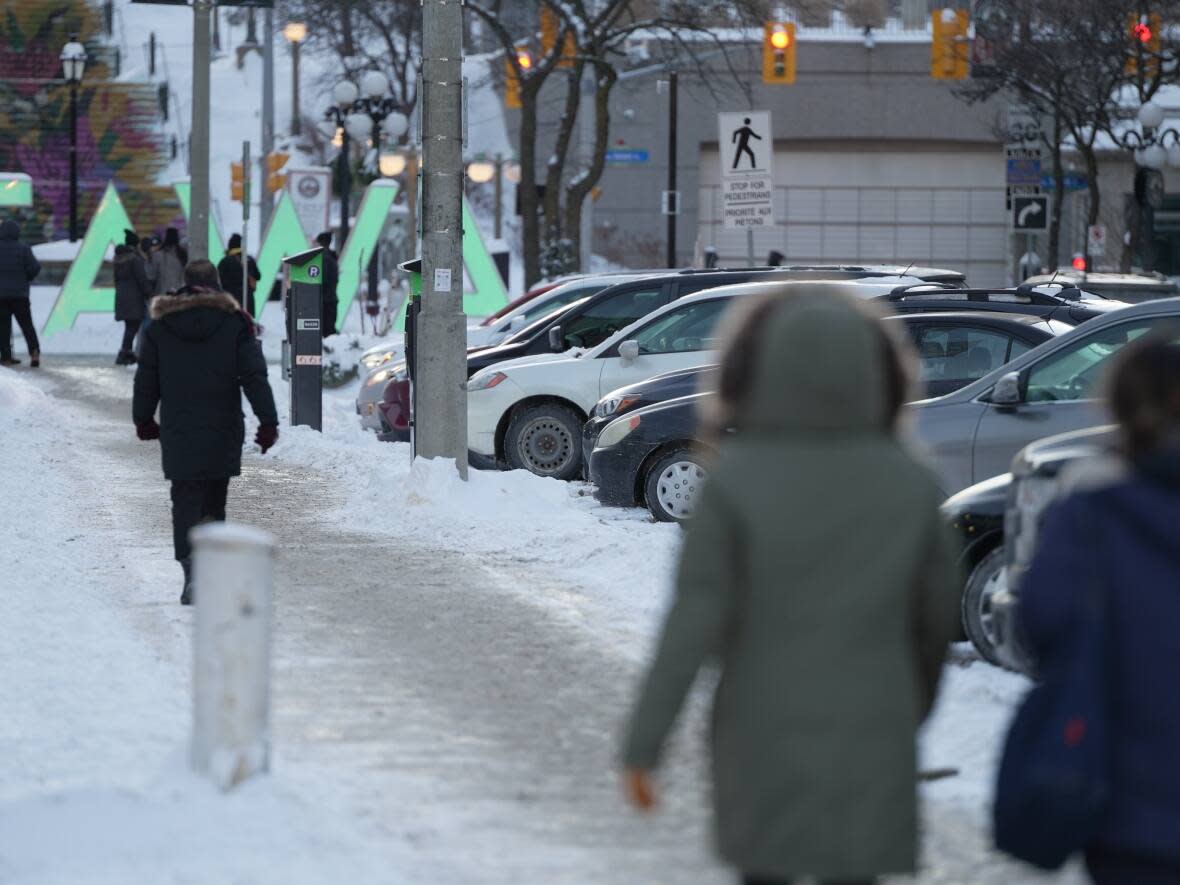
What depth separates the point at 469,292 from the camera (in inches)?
1280

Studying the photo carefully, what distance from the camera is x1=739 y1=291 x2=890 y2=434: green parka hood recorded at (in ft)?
12.3

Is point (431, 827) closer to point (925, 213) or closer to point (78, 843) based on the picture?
point (78, 843)

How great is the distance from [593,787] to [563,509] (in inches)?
282

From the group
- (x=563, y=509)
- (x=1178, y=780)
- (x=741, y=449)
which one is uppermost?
(x=741, y=449)

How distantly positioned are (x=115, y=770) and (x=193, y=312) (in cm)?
369

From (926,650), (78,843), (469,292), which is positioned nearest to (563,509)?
(78,843)

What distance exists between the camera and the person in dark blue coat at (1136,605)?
3785 millimetres

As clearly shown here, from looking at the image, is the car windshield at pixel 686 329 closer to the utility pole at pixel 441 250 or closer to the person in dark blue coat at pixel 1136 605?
the utility pole at pixel 441 250

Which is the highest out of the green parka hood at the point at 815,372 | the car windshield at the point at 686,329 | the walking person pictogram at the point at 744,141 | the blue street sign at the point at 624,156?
the blue street sign at the point at 624,156

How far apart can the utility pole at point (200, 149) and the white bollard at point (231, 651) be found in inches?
859

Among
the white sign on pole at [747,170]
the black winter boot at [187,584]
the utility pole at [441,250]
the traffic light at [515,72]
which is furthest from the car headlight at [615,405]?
the traffic light at [515,72]

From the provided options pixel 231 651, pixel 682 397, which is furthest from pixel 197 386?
pixel 682 397

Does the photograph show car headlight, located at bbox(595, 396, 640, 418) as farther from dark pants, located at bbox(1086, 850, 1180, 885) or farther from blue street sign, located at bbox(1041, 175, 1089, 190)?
blue street sign, located at bbox(1041, 175, 1089, 190)

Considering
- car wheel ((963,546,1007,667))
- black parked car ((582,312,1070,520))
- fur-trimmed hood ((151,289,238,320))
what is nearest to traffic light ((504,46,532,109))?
black parked car ((582,312,1070,520))
